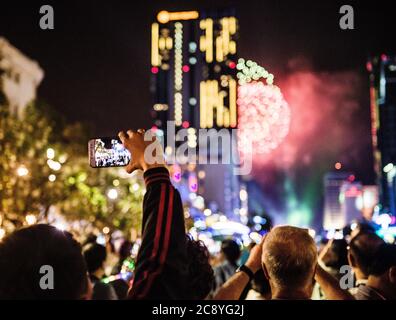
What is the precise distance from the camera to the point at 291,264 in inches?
118

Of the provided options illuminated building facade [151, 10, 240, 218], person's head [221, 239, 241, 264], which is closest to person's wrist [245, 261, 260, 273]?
person's head [221, 239, 241, 264]

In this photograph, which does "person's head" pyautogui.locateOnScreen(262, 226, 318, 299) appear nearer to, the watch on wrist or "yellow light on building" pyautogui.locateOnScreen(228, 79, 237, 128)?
the watch on wrist

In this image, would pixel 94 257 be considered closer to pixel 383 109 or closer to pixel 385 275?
pixel 385 275

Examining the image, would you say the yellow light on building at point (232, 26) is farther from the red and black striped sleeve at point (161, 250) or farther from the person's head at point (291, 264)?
the red and black striped sleeve at point (161, 250)

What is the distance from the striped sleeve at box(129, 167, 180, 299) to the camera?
2.15m

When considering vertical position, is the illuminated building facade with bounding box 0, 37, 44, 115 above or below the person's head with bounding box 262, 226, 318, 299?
above

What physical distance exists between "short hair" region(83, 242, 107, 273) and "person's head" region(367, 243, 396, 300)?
131 inches

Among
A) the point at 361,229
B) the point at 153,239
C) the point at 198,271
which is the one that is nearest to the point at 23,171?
the point at 361,229

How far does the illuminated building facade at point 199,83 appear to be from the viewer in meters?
114

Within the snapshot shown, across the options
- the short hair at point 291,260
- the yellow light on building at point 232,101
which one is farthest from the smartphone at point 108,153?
the yellow light on building at point 232,101

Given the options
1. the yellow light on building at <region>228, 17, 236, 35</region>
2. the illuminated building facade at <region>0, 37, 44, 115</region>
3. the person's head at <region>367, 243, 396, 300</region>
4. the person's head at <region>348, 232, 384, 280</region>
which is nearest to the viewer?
the person's head at <region>367, 243, 396, 300</region>

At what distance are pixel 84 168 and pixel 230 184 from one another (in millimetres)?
103370

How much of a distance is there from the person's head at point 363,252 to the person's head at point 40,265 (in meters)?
3.43
